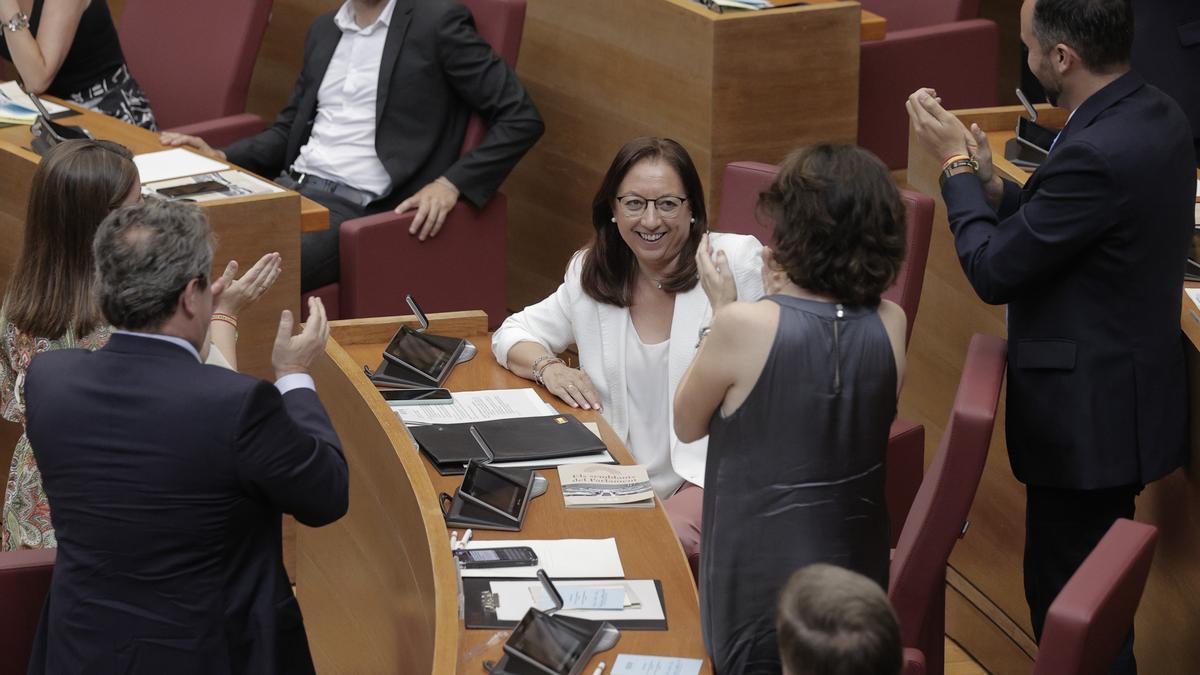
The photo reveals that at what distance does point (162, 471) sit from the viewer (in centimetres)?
204

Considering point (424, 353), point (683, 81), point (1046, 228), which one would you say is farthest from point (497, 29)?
point (1046, 228)

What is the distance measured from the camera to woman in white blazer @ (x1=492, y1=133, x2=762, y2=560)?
2.99 metres

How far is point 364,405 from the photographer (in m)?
2.89

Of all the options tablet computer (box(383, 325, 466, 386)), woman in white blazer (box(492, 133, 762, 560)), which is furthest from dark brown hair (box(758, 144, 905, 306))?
tablet computer (box(383, 325, 466, 386))

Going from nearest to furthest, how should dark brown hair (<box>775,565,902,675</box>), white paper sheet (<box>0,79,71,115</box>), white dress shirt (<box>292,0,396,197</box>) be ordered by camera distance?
1. dark brown hair (<box>775,565,902,675</box>)
2. white paper sheet (<box>0,79,71,115</box>)
3. white dress shirt (<box>292,0,396,197</box>)

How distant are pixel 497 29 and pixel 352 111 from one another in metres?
0.49

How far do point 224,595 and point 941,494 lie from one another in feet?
3.38

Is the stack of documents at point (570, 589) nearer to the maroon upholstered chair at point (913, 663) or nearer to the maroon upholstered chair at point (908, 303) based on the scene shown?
the maroon upholstered chair at point (913, 663)

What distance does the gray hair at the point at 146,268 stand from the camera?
2.05 meters

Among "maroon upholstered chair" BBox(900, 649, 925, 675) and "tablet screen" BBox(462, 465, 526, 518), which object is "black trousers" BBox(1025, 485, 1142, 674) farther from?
"tablet screen" BBox(462, 465, 526, 518)

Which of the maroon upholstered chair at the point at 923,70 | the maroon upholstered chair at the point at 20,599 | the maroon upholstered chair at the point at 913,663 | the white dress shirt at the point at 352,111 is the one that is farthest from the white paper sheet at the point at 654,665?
the maroon upholstered chair at the point at 923,70

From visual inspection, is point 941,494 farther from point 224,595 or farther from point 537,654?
point 224,595

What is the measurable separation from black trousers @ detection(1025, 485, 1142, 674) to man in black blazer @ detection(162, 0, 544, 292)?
6.73 ft

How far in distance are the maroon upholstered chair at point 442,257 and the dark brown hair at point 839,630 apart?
2693 millimetres
